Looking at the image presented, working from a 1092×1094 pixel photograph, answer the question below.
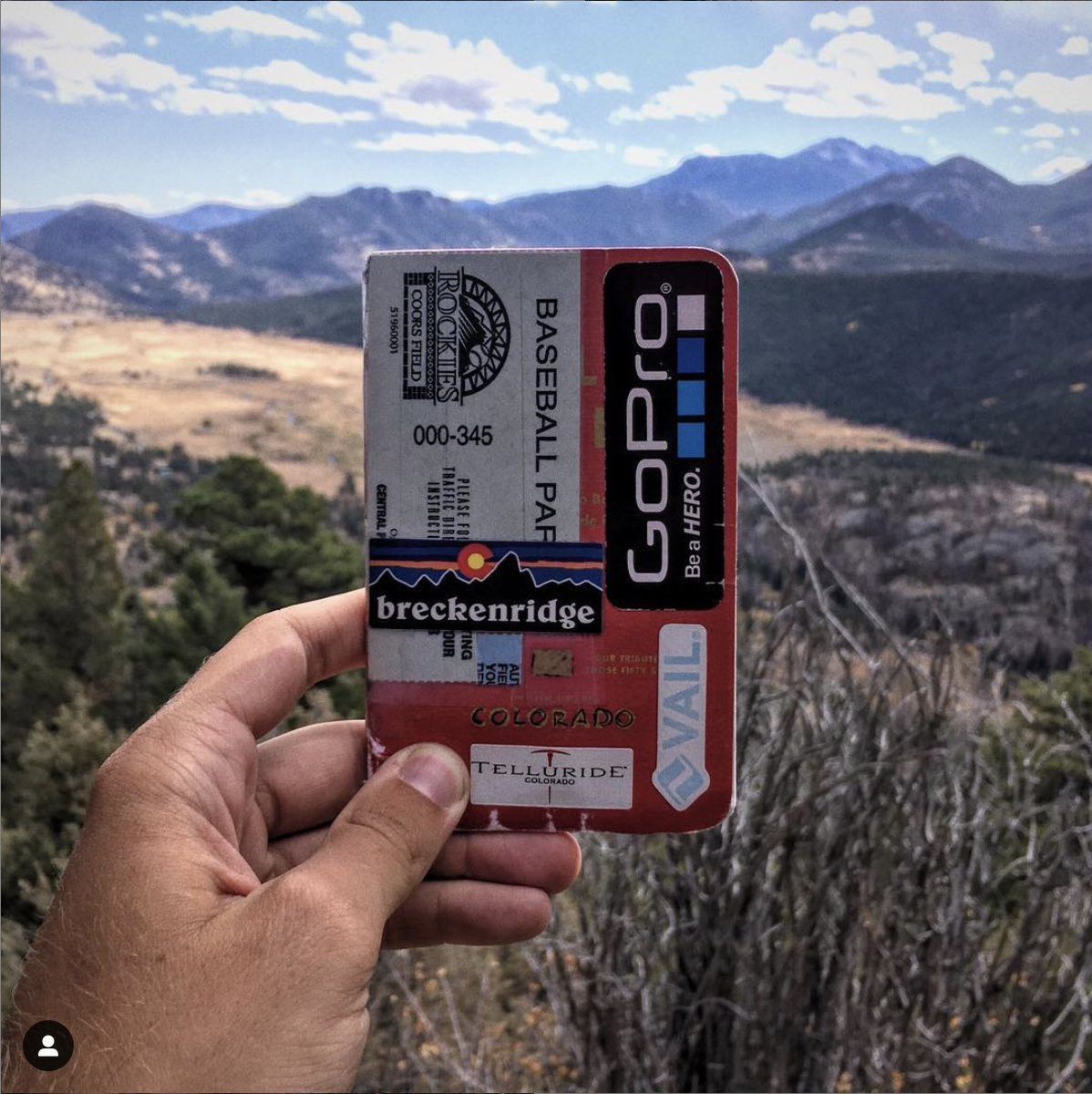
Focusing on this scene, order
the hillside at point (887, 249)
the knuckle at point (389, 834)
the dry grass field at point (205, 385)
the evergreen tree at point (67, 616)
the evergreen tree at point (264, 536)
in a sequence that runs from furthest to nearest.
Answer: the dry grass field at point (205, 385) < the hillside at point (887, 249) < the evergreen tree at point (264, 536) < the evergreen tree at point (67, 616) < the knuckle at point (389, 834)

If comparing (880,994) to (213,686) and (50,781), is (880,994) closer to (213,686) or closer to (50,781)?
(213,686)

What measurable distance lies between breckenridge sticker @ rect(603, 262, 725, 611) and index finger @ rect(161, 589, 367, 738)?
296mm

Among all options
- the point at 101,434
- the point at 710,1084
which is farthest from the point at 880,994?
the point at 101,434

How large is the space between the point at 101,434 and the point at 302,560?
18327mm

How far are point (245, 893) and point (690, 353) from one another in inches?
26.2

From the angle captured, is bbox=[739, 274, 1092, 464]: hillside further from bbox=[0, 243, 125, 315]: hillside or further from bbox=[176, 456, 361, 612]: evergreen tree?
bbox=[0, 243, 125, 315]: hillside

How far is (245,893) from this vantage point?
2.96 ft

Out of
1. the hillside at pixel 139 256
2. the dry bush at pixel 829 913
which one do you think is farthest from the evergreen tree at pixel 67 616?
the hillside at pixel 139 256

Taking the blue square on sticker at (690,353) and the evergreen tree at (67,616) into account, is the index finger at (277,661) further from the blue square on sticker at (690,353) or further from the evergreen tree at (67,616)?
the evergreen tree at (67,616)

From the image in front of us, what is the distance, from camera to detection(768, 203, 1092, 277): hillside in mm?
23969

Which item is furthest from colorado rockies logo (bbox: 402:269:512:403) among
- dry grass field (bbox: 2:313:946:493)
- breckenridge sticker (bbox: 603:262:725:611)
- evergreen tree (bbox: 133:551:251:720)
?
dry grass field (bbox: 2:313:946:493)

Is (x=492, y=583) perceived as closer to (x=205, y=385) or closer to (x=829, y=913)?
(x=829, y=913)

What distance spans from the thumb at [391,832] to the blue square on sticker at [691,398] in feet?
1.37

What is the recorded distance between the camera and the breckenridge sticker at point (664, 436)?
3.23 ft
